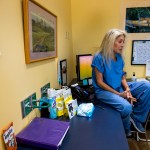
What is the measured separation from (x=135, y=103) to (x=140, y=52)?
94 cm

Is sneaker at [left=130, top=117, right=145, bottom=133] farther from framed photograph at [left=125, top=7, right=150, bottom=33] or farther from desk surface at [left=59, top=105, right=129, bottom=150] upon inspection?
framed photograph at [left=125, top=7, right=150, bottom=33]

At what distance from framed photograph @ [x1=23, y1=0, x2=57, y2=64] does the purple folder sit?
16.7 inches

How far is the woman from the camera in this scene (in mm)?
1720

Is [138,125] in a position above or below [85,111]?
below

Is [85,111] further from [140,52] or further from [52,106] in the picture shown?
[140,52]

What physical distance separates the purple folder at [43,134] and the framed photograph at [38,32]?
1.39 ft

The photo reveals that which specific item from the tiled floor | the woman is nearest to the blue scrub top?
the woman

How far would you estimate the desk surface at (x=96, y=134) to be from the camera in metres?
0.98

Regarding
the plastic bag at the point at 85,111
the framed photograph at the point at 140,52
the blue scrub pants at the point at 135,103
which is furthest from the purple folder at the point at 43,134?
the framed photograph at the point at 140,52

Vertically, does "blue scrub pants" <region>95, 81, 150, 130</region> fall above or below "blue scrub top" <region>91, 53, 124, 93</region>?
below

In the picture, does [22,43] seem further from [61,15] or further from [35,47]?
[61,15]

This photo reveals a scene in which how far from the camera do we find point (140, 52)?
253 centimetres

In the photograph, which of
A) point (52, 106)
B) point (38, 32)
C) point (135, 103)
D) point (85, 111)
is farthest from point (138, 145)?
point (38, 32)

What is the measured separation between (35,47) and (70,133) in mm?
641
